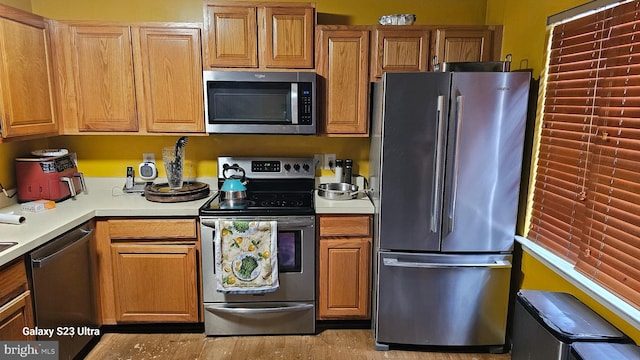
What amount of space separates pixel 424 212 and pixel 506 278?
2.09 ft

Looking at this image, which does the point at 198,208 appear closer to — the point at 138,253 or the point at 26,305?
the point at 138,253

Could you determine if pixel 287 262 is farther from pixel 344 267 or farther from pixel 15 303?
pixel 15 303

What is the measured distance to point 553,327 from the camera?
1680mm

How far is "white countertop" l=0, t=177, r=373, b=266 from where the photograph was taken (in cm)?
200

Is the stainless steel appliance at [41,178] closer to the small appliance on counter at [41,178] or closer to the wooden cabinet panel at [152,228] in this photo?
the small appliance on counter at [41,178]

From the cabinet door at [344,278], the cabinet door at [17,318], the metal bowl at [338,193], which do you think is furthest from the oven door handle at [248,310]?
the cabinet door at [17,318]

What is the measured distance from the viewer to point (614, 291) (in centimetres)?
168

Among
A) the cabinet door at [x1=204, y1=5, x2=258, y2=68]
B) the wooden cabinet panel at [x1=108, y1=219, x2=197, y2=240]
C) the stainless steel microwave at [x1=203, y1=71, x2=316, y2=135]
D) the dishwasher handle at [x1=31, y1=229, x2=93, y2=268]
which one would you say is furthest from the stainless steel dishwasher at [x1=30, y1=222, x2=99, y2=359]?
the cabinet door at [x1=204, y1=5, x2=258, y2=68]

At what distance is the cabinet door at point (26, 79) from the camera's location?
2168 millimetres

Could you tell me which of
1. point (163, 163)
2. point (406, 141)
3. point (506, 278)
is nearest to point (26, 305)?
point (163, 163)

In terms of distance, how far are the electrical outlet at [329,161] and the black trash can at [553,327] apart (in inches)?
62.4

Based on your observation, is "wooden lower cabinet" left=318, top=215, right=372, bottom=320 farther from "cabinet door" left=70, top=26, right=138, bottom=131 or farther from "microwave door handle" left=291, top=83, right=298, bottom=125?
"cabinet door" left=70, top=26, right=138, bottom=131

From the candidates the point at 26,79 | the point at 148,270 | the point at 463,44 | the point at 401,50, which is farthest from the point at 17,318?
the point at 463,44

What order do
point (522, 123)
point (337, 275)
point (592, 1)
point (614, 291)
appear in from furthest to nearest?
point (337, 275) < point (522, 123) < point (592, 1) < point (614, 291)
